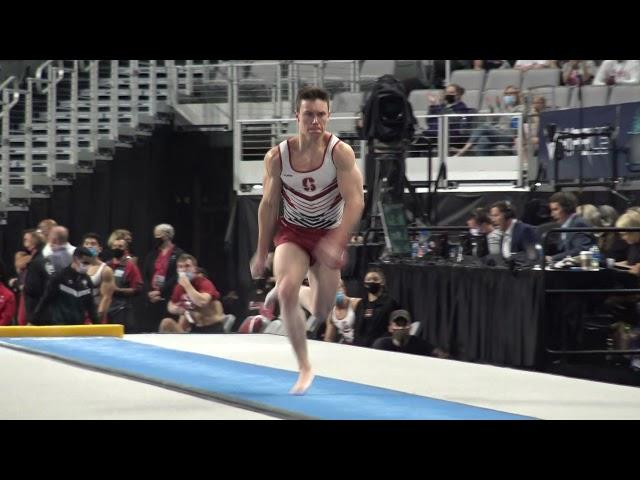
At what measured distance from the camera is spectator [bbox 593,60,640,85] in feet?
49.8

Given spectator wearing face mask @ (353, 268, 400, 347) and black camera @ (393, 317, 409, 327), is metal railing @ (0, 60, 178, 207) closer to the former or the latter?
spectator wearing face mask @ (353, 268, 400, 347)

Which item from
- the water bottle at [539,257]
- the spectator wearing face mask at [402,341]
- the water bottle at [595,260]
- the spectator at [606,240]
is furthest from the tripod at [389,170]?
the water bottle at [595,260]

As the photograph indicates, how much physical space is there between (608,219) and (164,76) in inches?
362

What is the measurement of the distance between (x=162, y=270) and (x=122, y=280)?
428mm

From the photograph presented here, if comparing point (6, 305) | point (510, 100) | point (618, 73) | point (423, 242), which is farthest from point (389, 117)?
point (618, 73)

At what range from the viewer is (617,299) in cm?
954

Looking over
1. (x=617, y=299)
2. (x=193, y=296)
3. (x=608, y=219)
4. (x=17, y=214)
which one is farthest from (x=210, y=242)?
(x=617, y=299)

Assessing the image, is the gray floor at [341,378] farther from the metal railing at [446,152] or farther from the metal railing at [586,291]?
the metal railing at [446,152]

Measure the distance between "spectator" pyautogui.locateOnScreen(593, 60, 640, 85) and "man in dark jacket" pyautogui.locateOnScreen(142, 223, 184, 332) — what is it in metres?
5.48

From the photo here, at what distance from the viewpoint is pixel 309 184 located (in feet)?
23.7

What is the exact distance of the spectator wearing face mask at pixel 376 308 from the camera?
10.9 meters

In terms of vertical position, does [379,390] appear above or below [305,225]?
below

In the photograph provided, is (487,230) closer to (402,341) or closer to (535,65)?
(402,341)

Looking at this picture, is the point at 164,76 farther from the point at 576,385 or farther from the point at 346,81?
the point at 576,385
